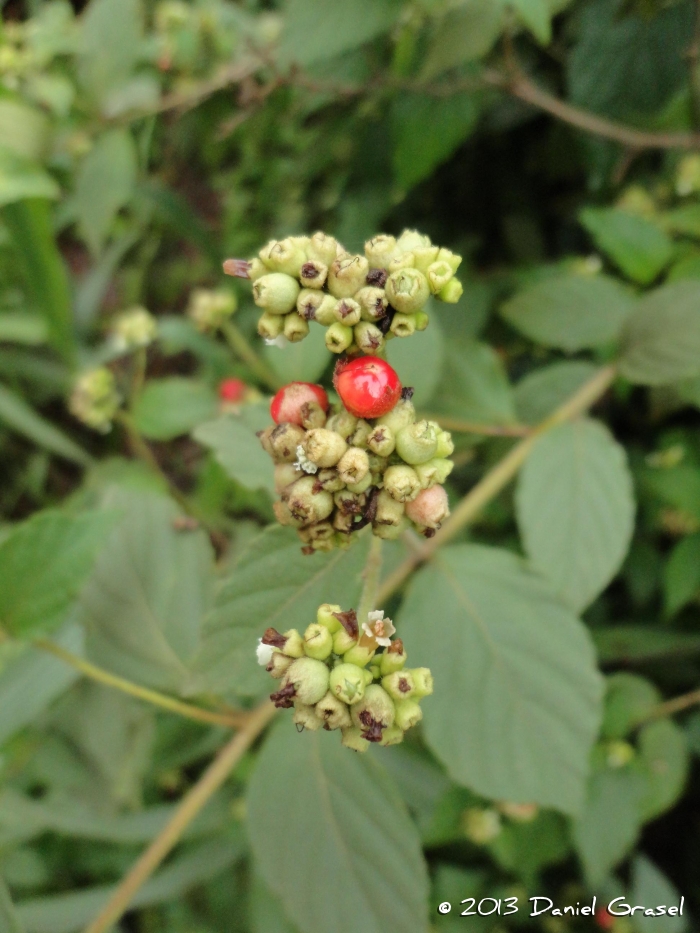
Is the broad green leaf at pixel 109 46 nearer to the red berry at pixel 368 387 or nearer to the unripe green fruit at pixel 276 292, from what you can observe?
the unripe green fruit at pixel 276 292

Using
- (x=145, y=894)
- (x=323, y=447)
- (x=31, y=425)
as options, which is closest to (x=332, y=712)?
(x=323, y=447)

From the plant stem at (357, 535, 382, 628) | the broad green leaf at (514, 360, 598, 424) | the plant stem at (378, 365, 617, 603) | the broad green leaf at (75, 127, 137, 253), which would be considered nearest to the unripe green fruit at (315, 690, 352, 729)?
the plant stem at (357, 535, 382, 628)

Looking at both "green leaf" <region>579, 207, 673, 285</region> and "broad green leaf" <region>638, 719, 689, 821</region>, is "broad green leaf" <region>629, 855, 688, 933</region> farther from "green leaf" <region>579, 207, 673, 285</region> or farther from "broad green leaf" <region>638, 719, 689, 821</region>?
"green leaf" <region>579, 207, 673, 285</region>

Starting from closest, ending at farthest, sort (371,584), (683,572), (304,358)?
1. (371,584)
2. (304,358)
3. (683,572)

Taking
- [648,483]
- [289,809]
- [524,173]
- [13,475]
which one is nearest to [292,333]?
[289,809]

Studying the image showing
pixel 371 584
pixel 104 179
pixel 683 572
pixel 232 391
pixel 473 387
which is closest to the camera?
pixel 371 584

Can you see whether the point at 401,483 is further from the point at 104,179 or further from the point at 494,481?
the point at 104,179

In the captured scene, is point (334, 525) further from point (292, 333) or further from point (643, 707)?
point (643, 707)
